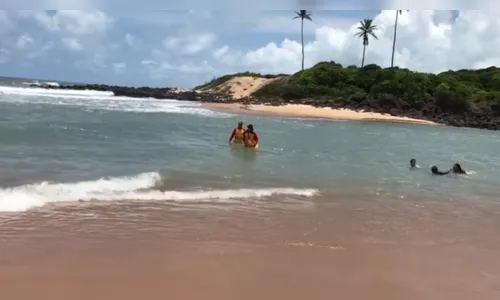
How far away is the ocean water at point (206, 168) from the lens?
10.6m

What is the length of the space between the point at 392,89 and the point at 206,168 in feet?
135

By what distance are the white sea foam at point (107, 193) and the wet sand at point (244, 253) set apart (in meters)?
0.54

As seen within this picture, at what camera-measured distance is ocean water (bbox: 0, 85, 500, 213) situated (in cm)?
1062

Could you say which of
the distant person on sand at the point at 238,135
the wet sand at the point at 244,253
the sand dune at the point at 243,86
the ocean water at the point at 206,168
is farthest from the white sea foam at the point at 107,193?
the sand dune at the point at 243,86

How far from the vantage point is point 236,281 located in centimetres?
578

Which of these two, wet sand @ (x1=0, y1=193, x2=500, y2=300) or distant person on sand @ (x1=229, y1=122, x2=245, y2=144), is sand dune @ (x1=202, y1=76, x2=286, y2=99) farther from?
wet sand @ (x1=0, y1=193, x2=500, y2=300)

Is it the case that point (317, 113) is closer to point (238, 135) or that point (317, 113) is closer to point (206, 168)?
point (238, 135)

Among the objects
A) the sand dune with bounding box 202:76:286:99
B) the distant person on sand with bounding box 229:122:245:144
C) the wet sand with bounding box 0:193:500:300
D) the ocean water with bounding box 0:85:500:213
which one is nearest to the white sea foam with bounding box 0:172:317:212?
the ocean water with bounding box 0:85:500:213

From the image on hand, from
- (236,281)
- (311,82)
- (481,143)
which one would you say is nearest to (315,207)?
(236,281)

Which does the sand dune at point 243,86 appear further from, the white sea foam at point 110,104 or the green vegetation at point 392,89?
the white sea foam at point 110,104

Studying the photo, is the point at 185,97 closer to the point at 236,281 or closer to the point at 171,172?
the point at 171,172

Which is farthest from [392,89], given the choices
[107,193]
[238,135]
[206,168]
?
[107,193]

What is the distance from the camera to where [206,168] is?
1451 cm

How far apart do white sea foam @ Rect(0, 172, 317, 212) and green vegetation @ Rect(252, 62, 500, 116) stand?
133ft
